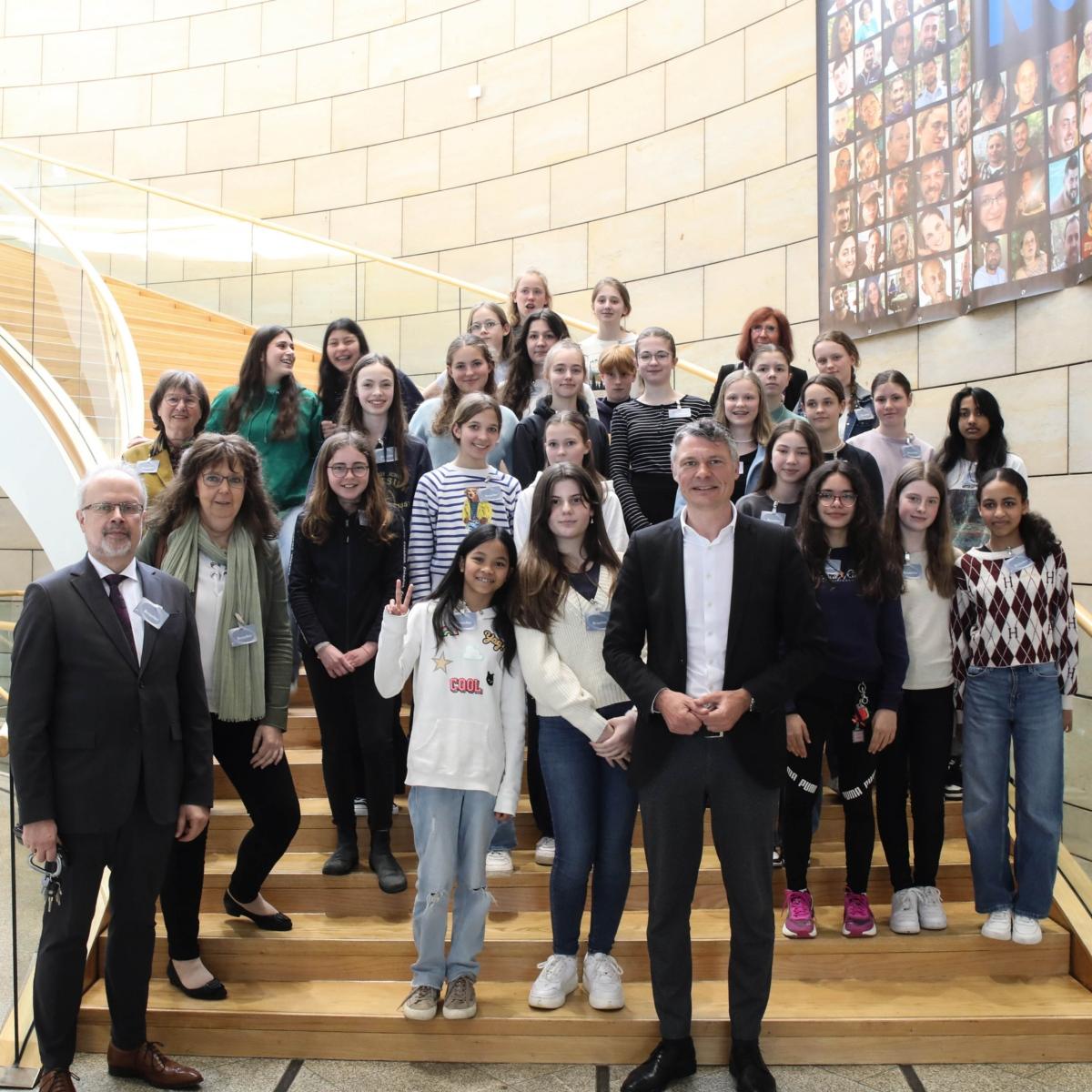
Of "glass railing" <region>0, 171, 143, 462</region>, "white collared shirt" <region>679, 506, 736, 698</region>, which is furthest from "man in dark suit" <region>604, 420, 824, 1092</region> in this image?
"glass railing" <region>0, 171, 143, 462</region>

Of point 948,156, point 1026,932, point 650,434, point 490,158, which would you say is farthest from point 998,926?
point 490,158

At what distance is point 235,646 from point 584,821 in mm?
1191

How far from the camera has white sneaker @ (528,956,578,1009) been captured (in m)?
3.19

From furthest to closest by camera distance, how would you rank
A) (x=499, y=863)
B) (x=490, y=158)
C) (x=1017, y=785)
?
(x=490, y=158) → (x=499, y=863) → (x=1017, y=785)

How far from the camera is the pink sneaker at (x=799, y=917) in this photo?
3.45 m

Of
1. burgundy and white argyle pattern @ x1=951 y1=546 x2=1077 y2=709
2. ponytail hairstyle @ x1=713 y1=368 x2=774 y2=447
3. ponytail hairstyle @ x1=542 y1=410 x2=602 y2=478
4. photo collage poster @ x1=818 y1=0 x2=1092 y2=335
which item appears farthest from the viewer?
photo collage poster @ x1=818 y1=0 x2=1092 y2=335

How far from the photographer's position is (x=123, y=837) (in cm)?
292

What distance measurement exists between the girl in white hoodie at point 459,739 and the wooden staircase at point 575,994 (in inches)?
8.3

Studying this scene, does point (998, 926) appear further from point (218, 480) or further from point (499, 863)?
point (218, 480)

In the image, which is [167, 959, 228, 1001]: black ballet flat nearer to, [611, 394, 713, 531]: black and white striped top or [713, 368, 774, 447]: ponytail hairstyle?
[611, 394, 713, 531]: black and white striped top

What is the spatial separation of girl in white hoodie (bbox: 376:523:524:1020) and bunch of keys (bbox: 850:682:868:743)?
42.1 inches

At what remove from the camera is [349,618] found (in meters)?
3.70

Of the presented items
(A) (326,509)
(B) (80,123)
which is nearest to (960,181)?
(A) (326,509)

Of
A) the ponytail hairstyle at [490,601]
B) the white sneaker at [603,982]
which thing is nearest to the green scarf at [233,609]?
the ponytail hairstyle at [490,601]
